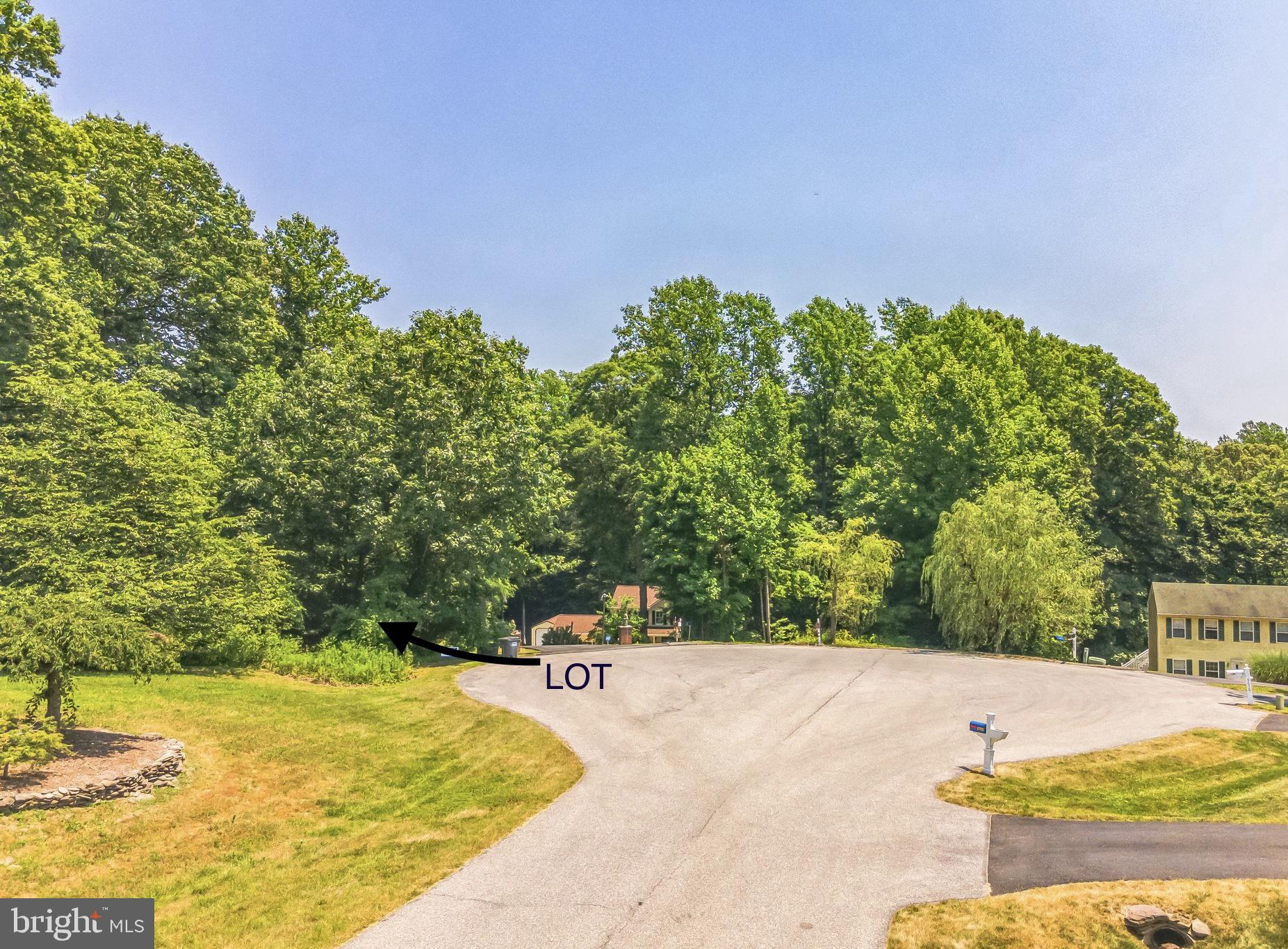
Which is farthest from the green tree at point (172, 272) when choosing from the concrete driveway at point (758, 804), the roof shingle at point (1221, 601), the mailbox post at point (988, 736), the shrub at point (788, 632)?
the roof shingle at point (1221, 601)

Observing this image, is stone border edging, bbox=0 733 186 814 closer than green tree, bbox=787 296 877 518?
Yes

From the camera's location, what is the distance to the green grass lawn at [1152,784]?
12.7m

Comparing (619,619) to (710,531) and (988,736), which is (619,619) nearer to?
(710,531)

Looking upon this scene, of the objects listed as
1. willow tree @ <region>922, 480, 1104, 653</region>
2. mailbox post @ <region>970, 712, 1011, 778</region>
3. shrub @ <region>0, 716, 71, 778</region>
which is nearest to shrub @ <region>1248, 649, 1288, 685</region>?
willow tree @ <region>922, 480, 1104, 653</region>

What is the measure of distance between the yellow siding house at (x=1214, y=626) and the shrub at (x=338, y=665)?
38.2 m

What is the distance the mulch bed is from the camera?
12.8m

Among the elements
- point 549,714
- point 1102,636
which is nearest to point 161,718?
point 549,714

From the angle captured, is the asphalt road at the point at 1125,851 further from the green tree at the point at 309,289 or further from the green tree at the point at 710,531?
the green tree at the point at 309,289

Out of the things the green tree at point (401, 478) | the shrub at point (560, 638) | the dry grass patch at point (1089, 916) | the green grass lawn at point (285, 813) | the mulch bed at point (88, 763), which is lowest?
the shrub at point (560, 638)

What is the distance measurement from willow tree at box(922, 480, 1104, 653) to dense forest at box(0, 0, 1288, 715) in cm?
18

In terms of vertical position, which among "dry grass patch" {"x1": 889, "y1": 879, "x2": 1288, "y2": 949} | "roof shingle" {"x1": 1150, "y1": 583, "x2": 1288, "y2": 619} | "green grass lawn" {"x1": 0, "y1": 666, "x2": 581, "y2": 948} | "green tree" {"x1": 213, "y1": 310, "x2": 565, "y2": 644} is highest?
"green tree" {"x1": 213, "y1": 310, "x2": 565, "y2": 644}

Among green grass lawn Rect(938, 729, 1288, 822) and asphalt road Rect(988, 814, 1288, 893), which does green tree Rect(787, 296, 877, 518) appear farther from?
asphalt road Rect(988, 814, 1288, 893)

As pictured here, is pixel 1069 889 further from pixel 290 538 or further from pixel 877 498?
pixel 877 498

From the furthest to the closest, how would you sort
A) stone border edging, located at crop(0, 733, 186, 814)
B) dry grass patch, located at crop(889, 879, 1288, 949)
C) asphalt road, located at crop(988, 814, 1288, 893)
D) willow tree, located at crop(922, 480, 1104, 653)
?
willow tree, located at crop(922, 480, 1104, 653) < stone border edging, located at crop(0, 733, 186, 814) < asphalt road, located at crop(988, 814, 1288, 893) < dry grass patch, located at crop(889, 879, 1288, 949)
